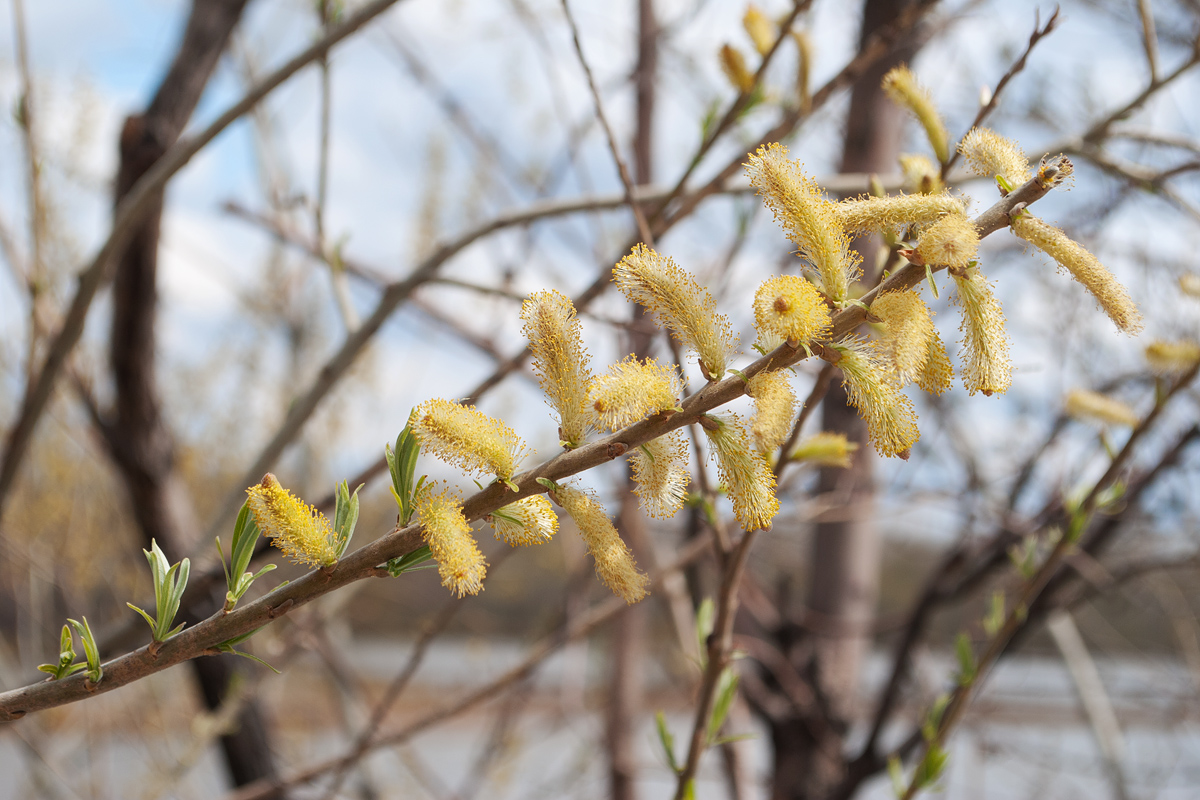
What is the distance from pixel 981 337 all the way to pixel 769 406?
0.36ft

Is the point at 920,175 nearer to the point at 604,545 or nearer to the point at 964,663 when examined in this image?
the point at 604,545

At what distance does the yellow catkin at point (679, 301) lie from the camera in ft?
1.31

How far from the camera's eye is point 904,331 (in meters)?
0.37

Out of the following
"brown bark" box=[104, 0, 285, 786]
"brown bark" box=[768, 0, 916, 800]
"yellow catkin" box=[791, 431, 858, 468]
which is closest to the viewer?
"yellow catkin" box=[791, 431, 858, 468]

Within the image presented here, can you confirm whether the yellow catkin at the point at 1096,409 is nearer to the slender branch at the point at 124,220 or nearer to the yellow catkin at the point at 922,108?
the yellow catkin at the point at 922,108

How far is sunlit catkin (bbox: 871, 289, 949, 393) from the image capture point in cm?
36

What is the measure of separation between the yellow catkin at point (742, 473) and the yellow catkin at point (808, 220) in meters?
0.08

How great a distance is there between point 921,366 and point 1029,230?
97 millimetres

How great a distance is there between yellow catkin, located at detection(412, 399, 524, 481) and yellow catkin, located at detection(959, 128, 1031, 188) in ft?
0.97

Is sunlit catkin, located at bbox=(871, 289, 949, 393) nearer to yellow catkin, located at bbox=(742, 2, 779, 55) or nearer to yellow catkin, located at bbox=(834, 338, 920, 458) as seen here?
yellow catkin, located at bbox=(834, 338, 920, 458)

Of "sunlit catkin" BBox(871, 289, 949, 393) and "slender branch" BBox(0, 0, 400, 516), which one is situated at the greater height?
"slender branch" BBox(0, 0, 400, 516)

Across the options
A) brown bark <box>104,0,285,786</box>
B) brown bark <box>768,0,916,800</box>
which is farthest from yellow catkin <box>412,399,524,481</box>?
brown bark <box>768,0,916,800</box>

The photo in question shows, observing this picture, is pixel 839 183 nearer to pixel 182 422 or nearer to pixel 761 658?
pixel 761 658

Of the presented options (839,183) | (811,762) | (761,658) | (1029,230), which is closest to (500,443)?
(1029,230)
